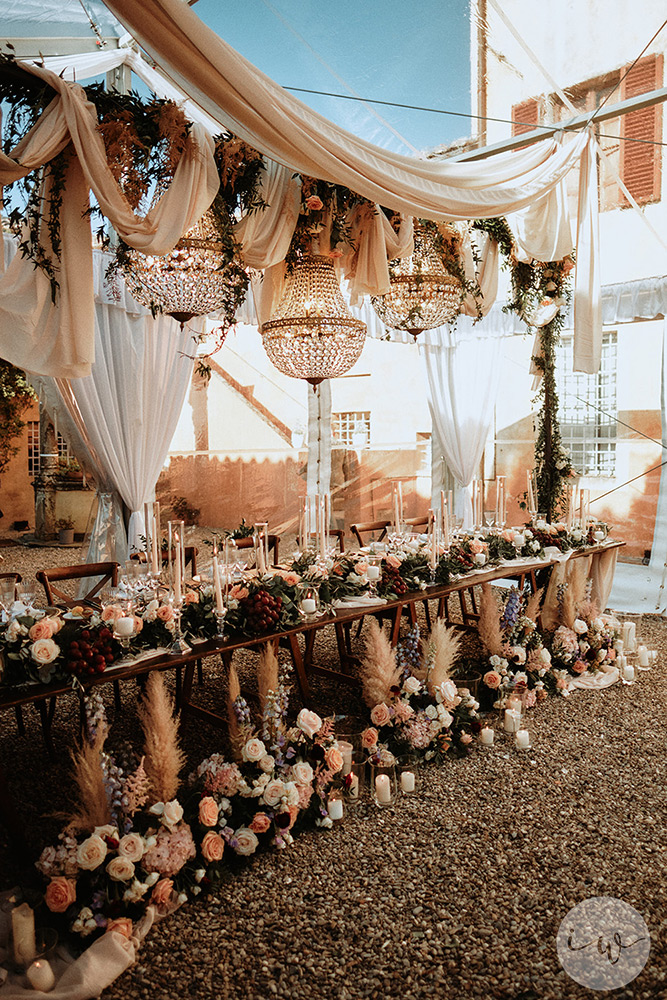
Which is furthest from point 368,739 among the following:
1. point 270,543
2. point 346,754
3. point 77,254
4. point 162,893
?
point 270,543

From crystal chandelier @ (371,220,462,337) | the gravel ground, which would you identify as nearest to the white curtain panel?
crystal chandelier @ (371,220,462,337)

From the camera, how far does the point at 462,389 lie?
7.56m

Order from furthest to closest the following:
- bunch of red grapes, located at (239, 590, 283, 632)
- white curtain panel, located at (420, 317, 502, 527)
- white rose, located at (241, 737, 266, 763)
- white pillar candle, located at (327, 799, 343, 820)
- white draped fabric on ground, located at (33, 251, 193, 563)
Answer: white curtain panel, located at (420, 317, 502, 527) < white draped fabric on ground, located at (33, 251, 193, 563) < bunch of red grapes, located at (239, 590, 283, 632) < white pillar candle, located at (327, 799, 343, 820) < white rose, located at (241, 737, 266, 763)

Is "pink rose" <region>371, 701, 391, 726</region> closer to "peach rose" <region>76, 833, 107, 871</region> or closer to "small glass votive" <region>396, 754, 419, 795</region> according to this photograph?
"small glass votive" <region>396, 754, 419, 795</region>

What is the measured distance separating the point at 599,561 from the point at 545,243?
7.58ft

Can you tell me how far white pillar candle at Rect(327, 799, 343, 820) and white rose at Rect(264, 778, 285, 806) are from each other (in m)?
0.30

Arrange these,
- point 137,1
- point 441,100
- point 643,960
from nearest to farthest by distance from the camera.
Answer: point 137,1 → point 643,960 → point 441,100

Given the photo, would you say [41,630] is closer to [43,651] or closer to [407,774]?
[43,651]

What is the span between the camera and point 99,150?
2.35 metres

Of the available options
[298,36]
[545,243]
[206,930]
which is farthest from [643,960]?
[298,36]

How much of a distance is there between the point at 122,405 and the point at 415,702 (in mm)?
3040

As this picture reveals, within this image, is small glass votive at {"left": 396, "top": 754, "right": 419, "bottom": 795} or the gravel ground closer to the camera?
the gravel ground

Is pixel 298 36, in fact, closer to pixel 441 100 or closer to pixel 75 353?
pixel 441 100

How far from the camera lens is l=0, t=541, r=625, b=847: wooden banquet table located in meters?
2.43
